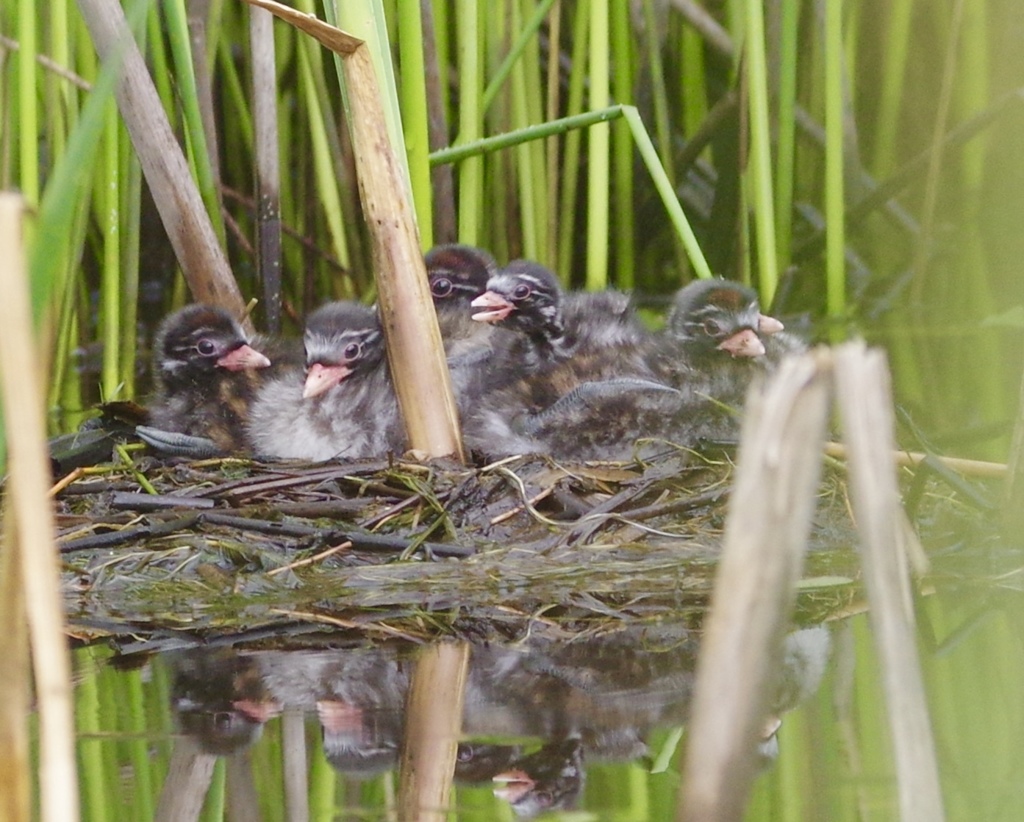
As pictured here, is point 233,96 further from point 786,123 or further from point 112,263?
point 786,123

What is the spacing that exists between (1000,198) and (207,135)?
3223 millimetres

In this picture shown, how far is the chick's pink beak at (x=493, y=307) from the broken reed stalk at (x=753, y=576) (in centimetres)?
223

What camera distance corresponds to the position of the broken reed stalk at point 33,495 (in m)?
1.07

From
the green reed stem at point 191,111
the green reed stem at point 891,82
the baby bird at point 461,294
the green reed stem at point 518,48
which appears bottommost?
the baby bird at point 461,294

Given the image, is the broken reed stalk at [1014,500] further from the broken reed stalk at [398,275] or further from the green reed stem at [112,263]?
the green reed stem at [112,263]

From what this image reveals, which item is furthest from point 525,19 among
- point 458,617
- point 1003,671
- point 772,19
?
point 1003,671

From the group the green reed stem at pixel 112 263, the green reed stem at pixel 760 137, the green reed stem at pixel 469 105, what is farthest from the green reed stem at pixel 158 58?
the green reed stem at pixel 760 137

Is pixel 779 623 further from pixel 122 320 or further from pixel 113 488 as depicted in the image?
pixel 122 320

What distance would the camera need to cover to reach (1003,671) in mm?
1972

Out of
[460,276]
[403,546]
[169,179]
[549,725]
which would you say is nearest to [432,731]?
[549,725]

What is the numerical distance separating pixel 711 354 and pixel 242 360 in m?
1.04

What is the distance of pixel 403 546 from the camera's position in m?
2.67

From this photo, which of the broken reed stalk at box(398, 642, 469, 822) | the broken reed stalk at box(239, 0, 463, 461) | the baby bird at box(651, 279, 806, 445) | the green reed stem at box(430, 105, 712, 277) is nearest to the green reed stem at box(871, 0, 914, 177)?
the green reed stem at box(430, 105, 712, 277)

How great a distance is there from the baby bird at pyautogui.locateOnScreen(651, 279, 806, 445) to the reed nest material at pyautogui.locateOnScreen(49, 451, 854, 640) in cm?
19
